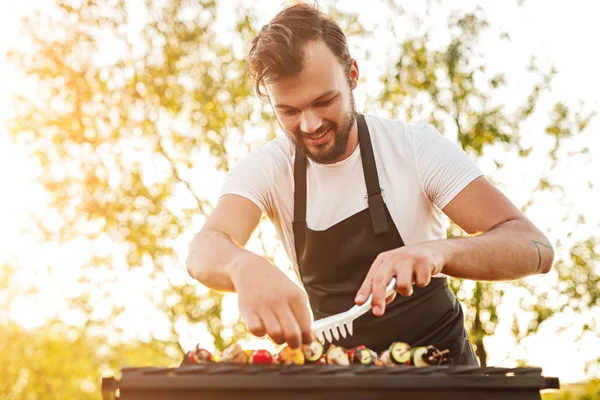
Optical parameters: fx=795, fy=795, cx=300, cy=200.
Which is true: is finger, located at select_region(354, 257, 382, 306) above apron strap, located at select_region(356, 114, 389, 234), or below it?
below

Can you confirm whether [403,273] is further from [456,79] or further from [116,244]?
[116,244]

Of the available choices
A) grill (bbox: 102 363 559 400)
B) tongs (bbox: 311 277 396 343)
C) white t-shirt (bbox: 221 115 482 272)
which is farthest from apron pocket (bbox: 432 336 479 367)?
grill (bbox: 102 363 559 400)

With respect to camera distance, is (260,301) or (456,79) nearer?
(260,301)

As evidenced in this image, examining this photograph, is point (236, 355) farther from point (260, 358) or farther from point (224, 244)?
point (224, 244)

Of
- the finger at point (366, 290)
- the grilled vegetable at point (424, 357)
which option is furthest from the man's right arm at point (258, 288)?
the grilled vegetable at point (424, 357)

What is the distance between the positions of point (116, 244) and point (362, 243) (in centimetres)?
909

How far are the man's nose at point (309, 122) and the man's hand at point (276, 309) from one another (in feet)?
3.34

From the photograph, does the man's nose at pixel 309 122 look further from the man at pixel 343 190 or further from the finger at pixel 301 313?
the finger at pixel 301 313

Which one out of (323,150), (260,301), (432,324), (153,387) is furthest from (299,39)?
(153,387)

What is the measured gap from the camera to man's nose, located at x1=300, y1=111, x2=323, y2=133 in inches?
106

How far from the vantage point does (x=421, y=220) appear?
2.82m

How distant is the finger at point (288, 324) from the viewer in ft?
5.45

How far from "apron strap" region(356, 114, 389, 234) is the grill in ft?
3.87

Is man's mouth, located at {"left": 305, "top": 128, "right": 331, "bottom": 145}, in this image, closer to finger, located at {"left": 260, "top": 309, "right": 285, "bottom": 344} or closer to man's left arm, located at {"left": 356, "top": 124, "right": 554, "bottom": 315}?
man's left arm, located at {"left": 356, "top": 124, "right": 554, "bottom": 315}
